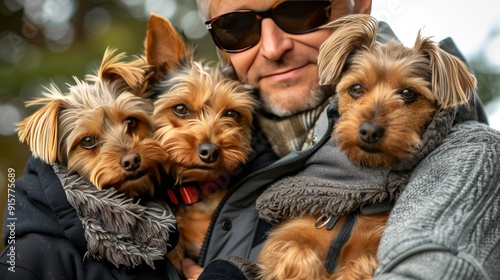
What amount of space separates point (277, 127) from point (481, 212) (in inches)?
78.3

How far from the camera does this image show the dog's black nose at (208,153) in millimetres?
3754

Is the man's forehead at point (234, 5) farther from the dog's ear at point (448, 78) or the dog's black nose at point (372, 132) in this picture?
the dog's black nose at point (372, 132)

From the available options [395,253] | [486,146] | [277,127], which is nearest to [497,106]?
[277,127]

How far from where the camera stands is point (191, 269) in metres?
3.82

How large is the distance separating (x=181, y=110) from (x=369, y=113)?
157 centimetres

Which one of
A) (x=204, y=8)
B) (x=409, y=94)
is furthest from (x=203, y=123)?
(x=409, y=94)

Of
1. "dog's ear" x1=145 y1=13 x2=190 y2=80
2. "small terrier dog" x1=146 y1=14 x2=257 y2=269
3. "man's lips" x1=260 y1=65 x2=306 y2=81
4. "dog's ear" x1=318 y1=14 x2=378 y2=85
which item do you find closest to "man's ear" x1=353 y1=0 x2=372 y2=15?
"man's lips" x1=260 y1=65 x2=306 y2=81

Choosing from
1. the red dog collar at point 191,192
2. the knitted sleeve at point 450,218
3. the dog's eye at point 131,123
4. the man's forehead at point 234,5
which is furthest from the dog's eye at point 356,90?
the dog's eye at point 131,123

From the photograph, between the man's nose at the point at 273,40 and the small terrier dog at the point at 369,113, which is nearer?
the small terrier dog at the point at 369,113

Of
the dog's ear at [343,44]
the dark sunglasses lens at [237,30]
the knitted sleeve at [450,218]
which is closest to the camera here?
the knitted sleeve at [450,218]

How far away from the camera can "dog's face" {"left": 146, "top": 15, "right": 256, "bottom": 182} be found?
12.5ft

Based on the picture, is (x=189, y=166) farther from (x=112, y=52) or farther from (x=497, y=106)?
(x=497, y=106)

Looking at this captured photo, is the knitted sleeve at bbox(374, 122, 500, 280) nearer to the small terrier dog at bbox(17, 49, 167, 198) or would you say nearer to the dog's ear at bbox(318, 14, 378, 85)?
the dog's ear at bbox(318, 14, 378, 85)

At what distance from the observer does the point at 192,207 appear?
13.2 feet
